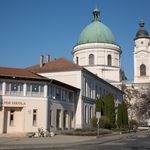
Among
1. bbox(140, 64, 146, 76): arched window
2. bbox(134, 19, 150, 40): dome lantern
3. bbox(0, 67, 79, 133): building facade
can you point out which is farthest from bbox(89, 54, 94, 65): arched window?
bbox(0, 67, 79, 133): building facade

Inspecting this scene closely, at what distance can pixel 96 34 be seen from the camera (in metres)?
71.5

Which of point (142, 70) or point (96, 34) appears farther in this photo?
point (142, 70)

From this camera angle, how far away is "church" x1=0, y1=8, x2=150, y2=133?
29812 mm

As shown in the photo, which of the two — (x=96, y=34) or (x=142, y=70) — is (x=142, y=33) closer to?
(x=142, y=70)

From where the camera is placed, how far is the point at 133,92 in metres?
76.0

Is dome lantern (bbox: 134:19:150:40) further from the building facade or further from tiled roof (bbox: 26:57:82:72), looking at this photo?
the building facade

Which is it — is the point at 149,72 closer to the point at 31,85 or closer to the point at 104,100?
the point at 104,100

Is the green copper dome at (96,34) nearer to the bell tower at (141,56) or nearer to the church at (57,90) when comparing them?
the church at (57,90)

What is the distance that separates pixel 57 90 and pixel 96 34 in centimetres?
3978

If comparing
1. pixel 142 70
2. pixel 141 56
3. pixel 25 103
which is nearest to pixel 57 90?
pixel 25 103

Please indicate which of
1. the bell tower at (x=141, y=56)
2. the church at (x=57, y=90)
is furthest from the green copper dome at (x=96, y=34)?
the bell tower at (x=141, y=56)

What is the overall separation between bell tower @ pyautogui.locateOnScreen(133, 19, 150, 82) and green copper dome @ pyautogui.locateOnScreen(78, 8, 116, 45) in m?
13.1

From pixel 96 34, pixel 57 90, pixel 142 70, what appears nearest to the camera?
pixel 57 90

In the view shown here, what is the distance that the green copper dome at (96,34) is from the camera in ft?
233
